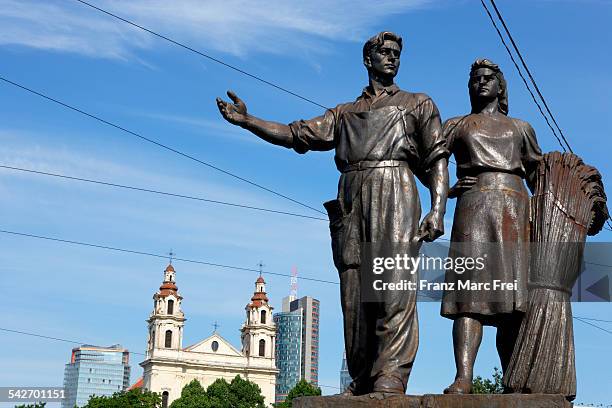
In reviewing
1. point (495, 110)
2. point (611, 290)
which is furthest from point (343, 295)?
point (611, 290)

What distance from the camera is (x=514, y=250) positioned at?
7.41 m

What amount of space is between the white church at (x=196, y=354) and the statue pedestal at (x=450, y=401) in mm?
99656

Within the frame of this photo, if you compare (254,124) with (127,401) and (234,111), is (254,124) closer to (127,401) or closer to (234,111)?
(234,111)

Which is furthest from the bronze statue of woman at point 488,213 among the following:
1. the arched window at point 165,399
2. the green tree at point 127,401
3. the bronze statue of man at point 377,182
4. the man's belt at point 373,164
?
the arched window at point 165,399

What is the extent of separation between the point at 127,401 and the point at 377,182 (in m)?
66.8

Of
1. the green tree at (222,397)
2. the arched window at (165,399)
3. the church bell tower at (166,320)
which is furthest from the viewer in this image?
the church bell tower at (166,320)

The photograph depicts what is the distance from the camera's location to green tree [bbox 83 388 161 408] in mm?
69562

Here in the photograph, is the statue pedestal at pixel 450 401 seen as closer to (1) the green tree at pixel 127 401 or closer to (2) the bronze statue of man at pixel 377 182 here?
(2) the bronze statue of man at pixel 377 182

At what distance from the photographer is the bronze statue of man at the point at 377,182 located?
6.83 meters

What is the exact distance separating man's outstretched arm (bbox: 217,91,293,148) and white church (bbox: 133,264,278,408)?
98843 mm

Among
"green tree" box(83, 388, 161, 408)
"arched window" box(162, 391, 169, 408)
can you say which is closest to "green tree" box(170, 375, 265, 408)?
"green tree" box(83, 388, 161, 408)

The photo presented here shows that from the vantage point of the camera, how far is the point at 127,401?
70562mm

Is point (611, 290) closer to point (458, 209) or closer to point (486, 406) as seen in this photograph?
point (458, 209)

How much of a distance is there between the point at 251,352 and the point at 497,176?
10683 centimetres
